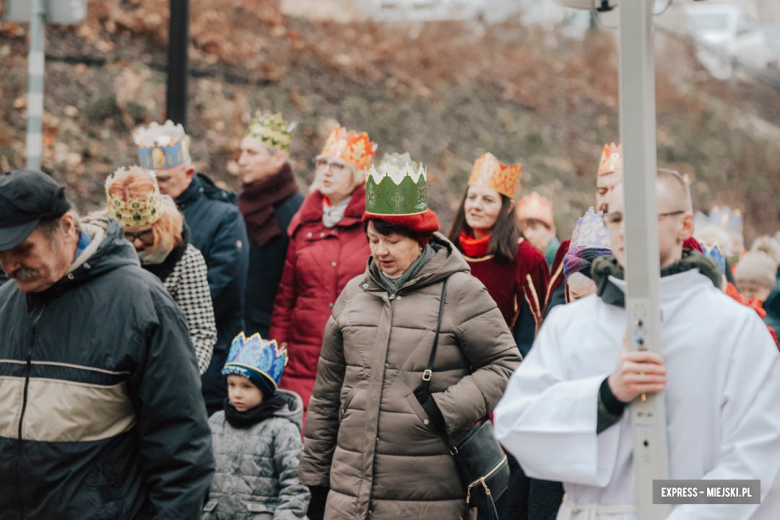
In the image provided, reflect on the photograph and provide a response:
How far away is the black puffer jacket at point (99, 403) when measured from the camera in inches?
157

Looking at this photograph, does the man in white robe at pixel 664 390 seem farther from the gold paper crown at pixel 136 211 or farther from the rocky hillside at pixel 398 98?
the rocky hillside at pixel 398 98

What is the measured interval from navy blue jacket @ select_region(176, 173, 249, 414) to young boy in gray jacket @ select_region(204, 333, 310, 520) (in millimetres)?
649

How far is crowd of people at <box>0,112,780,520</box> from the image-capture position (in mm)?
3383

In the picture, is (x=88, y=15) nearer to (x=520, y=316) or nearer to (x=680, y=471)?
(x=520, y=316)

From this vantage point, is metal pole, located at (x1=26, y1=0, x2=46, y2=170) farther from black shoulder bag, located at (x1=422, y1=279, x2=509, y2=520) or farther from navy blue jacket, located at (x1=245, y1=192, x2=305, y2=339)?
black shoulder bag, located at (x1=422, y1=279, x2=509, y2=520)

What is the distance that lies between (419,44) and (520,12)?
446cm

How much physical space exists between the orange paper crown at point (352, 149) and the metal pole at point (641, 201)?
487 cm

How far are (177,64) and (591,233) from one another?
513 centimetres

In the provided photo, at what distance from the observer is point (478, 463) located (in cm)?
517

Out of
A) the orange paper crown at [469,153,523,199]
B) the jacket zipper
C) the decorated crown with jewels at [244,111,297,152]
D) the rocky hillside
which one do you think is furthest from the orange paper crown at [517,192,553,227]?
the jacket zipper

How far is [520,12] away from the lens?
85.5 ft

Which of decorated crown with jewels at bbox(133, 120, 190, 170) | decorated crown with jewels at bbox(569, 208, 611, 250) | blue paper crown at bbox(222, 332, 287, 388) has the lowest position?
blue paper crown at bbox(222, 332, 287, 388)

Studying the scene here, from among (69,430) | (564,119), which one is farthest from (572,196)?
(69,430)

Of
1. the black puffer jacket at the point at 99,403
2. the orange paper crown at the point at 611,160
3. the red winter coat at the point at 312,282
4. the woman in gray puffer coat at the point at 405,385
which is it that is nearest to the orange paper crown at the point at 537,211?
the red winter coat at the point at 312,282
